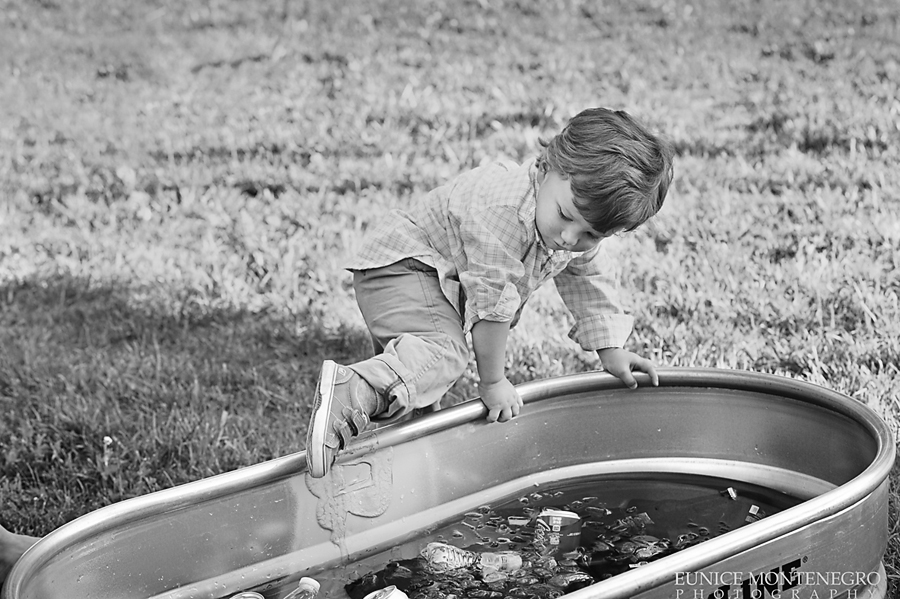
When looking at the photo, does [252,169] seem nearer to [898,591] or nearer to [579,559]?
[579,559]

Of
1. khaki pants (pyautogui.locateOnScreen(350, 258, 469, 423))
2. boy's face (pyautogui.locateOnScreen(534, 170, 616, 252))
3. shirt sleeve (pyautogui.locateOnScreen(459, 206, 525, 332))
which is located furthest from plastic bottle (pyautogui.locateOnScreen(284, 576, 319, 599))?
boy's face (pyautogui.locateOnScreen(534, 170, 616, 252))

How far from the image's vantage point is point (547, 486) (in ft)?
9.25

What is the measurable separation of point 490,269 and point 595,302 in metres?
0.43

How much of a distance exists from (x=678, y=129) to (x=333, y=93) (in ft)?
6.66

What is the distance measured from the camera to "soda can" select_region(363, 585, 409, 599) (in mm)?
2175

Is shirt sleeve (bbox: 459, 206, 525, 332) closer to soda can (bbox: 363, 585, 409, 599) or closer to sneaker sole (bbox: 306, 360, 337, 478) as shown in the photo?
sneaker sole (bbox: 306, 360, 337, 478)

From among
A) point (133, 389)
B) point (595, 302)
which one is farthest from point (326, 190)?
point (595, 302)

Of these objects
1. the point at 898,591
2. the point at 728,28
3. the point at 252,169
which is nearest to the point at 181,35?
the point at 252,169

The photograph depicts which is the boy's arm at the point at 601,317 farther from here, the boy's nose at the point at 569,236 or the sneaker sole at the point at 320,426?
the sneaker sole at the point at 320,426

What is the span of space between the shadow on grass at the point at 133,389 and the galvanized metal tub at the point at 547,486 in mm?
514

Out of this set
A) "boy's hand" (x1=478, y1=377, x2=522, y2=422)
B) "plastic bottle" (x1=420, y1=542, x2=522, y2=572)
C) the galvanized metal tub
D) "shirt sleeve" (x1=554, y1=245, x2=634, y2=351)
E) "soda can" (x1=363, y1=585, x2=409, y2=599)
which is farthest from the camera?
Result: "shirt sleeve" (x1=554, y1=245, x2=634, y2=351)

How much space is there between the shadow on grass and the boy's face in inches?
41.4

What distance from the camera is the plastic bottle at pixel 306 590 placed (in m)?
2.33

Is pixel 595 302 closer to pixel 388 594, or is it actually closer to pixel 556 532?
pixel 556 532
